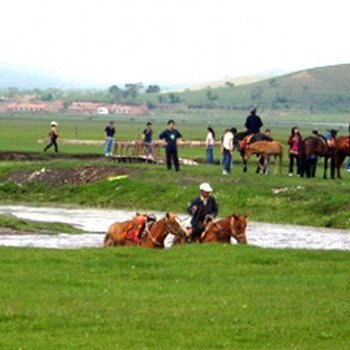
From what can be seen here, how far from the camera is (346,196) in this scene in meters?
43.5

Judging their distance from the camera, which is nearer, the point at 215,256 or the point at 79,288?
the point at 79,288

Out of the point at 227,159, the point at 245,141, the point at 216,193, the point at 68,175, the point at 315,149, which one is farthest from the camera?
the point at 68,175

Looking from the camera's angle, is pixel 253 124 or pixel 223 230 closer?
pixel 223 230

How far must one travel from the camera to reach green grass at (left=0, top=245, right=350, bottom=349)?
1806cm

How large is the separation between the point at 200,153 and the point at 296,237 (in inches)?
1407

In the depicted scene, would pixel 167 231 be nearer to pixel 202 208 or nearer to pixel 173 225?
pixel 173 225

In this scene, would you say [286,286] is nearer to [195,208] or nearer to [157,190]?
[195,208]

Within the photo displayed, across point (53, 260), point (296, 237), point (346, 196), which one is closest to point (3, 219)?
point (296, 237)

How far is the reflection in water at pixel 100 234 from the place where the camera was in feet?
113

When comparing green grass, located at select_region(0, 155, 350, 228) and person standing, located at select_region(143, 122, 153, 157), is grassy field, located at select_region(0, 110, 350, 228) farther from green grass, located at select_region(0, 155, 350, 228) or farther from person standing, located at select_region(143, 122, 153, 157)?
person standing, located at select_region(143, 122, 153, 157)

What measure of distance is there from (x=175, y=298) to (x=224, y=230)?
7657mm

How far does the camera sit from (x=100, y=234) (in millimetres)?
37219

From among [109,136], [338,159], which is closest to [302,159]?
[338,159]

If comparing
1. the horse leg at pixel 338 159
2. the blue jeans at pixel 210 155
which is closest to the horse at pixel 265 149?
the horse leg at pixel 338 159
